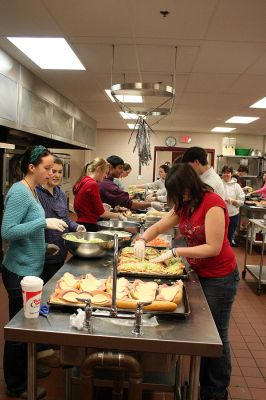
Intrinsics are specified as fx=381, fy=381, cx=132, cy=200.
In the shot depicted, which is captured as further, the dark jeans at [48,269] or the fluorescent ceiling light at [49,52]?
the fluorescent ceiling light at [49,52]

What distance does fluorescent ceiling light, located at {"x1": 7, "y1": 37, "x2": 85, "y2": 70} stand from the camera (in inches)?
149

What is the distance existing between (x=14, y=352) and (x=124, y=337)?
114 cm

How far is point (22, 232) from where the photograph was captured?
197 centimetres

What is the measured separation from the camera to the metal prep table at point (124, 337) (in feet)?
4.33

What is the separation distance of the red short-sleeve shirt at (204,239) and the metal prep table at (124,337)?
0.53 m

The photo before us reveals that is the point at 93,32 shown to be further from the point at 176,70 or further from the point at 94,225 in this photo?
the point at 94,225

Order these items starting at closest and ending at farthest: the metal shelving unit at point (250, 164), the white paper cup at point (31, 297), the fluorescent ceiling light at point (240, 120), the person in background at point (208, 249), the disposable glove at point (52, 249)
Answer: the white paper cup at point (31, 297), the person in background at point (208, 249), the disposable glove at point (52, 249), the fluorescent ceiling light at point (240, 120), the metal shelving unit at point (250, 164)

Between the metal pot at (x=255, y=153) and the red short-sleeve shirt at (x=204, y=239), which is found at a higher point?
the metal pot at (x=255, y=153)

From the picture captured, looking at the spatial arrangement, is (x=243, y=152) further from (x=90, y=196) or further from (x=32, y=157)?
(x=32, y=157)

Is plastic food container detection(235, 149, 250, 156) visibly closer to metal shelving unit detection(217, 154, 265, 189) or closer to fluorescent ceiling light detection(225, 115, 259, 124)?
metal shelving unit detection(217, 154, 265, 189)

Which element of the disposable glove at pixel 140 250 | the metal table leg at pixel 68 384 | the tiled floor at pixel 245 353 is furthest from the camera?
the tiled floor at pixel 245 353

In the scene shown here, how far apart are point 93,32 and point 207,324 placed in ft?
9.42

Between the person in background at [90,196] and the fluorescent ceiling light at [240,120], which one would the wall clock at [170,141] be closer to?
the fluorescent ceiling light at [240,120]

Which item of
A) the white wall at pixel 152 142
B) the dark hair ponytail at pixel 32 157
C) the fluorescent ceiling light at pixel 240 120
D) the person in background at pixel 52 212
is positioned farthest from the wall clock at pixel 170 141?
the dark hair ponytail at pixel 32 157
